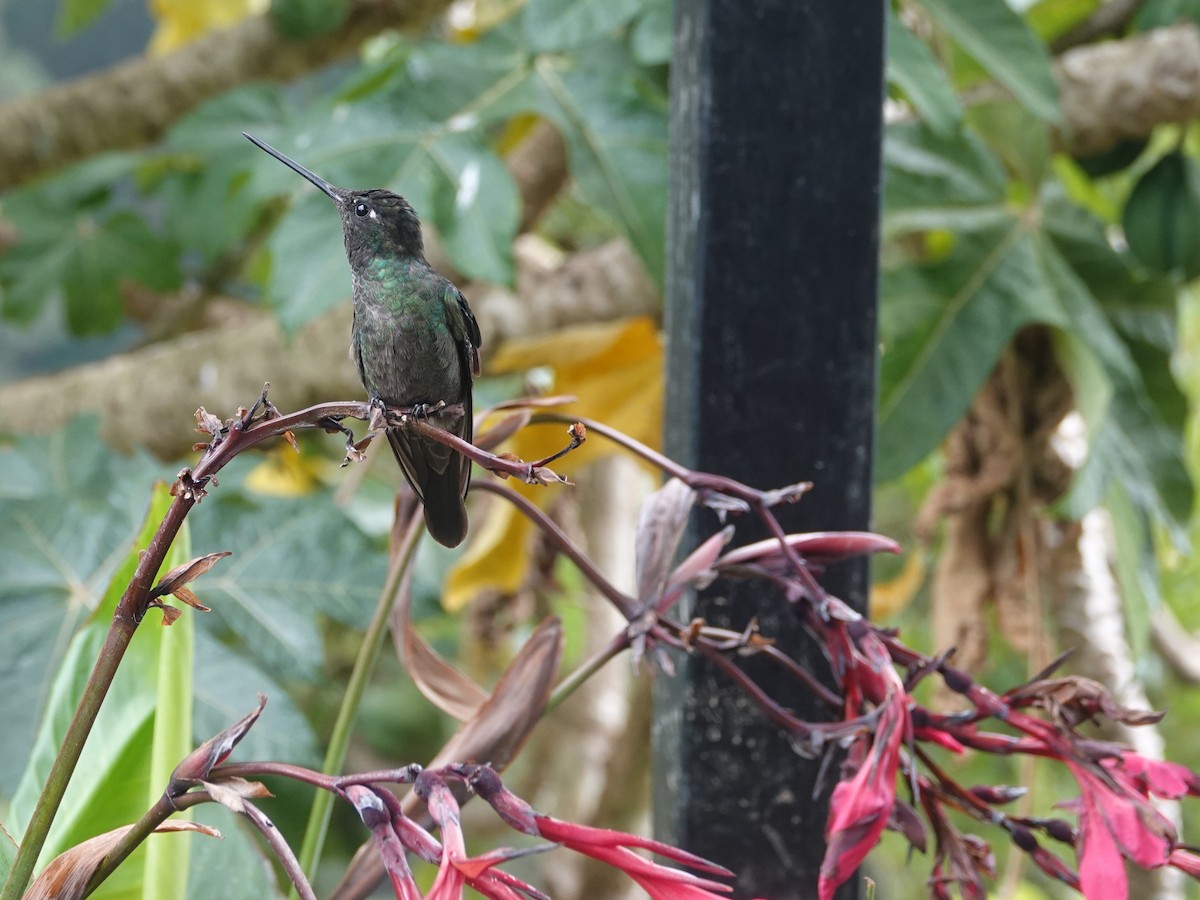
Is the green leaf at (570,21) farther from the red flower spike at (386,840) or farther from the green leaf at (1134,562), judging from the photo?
the red flower spike at (386,840)

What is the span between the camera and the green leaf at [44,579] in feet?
3.12

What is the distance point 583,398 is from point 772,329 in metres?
0.63

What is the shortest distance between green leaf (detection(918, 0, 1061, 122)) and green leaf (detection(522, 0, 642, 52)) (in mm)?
Result: 323

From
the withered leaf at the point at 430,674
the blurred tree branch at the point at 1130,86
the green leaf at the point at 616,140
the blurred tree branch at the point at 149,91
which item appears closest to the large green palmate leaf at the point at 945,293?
the blurred tree branch at the point at 1130,86

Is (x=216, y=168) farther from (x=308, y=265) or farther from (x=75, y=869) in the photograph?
(x=75, y=869)

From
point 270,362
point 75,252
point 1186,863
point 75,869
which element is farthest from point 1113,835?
point 75,252

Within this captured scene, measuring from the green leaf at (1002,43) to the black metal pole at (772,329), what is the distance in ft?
1.65

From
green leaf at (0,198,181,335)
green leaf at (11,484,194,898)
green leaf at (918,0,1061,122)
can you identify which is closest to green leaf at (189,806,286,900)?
green leaf at (11,484,194,898)

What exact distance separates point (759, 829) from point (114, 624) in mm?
381

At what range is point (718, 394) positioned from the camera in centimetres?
63

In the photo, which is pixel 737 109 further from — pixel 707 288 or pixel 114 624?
pixel 114 624

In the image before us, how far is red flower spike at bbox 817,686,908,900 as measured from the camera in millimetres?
425

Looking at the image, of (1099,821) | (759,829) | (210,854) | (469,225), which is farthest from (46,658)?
(1099,821)

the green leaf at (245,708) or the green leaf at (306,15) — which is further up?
the green leaf at (306,15)
